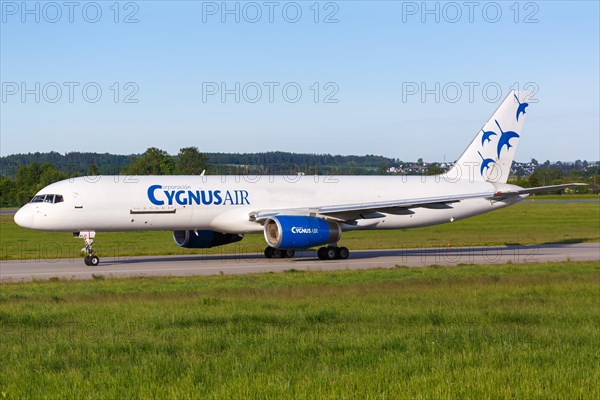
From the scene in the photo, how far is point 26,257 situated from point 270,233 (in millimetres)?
11886

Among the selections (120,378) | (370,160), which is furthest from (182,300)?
(370,160)

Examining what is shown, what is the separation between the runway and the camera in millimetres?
31094

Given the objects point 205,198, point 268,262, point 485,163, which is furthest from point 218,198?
point 485,163

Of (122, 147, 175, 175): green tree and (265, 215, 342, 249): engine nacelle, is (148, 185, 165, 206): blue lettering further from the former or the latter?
(122, 147, 175, 175): green tree

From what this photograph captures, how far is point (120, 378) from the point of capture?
34.4 feet

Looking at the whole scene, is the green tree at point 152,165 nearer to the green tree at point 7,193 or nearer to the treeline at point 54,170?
the treeline at point 54,170

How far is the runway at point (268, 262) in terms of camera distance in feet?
102

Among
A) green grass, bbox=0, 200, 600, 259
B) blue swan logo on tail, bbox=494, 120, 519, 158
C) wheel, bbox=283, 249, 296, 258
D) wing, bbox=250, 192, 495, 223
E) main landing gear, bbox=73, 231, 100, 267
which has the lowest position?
green grass, bbox=0, 200, 600, 259

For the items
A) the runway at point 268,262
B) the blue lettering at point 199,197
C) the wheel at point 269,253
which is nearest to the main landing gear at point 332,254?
the runway at point 268,262

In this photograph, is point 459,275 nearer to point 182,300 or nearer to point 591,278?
point 591,278

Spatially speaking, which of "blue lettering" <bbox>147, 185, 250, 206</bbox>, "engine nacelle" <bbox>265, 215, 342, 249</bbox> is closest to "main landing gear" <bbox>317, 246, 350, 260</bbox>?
"engine nacelle" <bbox>265, 215, 342, 249</bbox>

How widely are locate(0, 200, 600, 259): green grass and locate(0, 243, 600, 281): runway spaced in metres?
3.43

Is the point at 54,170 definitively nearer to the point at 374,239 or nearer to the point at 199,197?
the point at 374,239

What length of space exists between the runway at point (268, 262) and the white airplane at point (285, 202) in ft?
3.19
